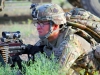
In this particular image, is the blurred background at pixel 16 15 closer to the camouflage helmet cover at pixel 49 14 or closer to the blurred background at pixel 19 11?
the blurred background at pixel 19 11

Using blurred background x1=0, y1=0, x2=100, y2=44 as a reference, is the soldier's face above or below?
above

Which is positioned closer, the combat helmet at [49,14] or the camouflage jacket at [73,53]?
the camouflage jacket at [73,53]

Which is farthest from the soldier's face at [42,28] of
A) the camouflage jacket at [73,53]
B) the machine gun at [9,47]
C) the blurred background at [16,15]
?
the blurred background at [16,15]

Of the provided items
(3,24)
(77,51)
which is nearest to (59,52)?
(77,51)

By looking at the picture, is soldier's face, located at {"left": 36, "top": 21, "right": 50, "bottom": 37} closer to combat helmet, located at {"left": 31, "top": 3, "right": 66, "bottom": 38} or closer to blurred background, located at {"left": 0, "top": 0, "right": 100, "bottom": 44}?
combat helmet, located at {"left": 31, "top": 3, "right": 66, "bottom": 38}

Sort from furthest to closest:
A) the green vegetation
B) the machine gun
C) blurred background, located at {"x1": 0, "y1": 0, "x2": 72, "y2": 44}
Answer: blurred background, located at {"x1": 0, "y1": 0, "x2": 72, "y2": 44} < the machine gun < the green vegetation

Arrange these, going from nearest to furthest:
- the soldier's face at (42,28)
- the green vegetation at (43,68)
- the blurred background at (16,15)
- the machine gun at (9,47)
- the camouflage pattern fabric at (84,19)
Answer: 1. the green vegetation at (43,68)
2. the soldier's face at (42,28)
3. the camouflage pattern fabric at (84,19)
4. the machine gun at (9,47)
5. the blurred background at (16,15)

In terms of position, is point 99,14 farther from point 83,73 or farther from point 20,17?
point 83,73

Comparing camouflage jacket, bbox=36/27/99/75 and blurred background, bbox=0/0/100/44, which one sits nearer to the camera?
camouflage jacket, bbox=36/27/99/75

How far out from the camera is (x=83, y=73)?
15.9ft

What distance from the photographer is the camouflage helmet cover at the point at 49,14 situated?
515cm

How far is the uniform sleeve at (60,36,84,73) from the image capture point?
15.2 ft

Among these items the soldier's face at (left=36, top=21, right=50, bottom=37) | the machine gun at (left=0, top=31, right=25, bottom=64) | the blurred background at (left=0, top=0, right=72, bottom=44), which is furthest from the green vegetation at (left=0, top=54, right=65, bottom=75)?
the blurred background at (left=0, top=0, right=72, bottom=44)

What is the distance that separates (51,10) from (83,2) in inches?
302
